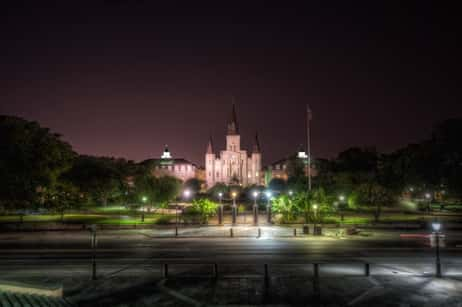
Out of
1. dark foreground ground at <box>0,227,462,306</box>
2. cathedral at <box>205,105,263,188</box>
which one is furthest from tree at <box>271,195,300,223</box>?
cathedral at <box>205,105,263,188</box>

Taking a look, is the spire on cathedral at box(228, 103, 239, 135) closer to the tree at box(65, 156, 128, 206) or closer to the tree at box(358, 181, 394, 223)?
the tree at box(65, 156, 128, 206)

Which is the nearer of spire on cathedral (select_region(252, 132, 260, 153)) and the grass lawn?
the grass lawn

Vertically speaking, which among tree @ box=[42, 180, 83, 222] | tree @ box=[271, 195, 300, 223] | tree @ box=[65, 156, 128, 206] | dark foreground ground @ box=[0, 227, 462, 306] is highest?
tree @ box=[65, 156, 128, 206]

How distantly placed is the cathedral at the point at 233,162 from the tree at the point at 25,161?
12048cm

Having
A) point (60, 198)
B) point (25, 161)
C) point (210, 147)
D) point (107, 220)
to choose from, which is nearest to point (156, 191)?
point (107, 220)

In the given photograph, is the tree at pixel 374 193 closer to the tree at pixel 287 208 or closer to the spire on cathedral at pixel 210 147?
the tree at pixel 287 208

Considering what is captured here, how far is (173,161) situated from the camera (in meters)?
186

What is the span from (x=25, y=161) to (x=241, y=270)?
2388 cm

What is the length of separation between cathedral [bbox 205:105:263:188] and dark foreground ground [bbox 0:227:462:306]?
412 feet

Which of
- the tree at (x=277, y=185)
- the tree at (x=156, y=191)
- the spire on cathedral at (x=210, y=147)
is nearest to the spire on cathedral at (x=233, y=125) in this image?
the spire on cathedral at (x=210, y=147)

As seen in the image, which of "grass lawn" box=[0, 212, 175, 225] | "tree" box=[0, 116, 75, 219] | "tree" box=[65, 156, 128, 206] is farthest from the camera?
"tree" box=[65, 156, 128, 206]

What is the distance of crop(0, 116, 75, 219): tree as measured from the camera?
30.1m

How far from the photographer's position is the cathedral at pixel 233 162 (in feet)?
512

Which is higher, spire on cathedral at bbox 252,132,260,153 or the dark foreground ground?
spire on cathedral at bbox 252,132,260,153
